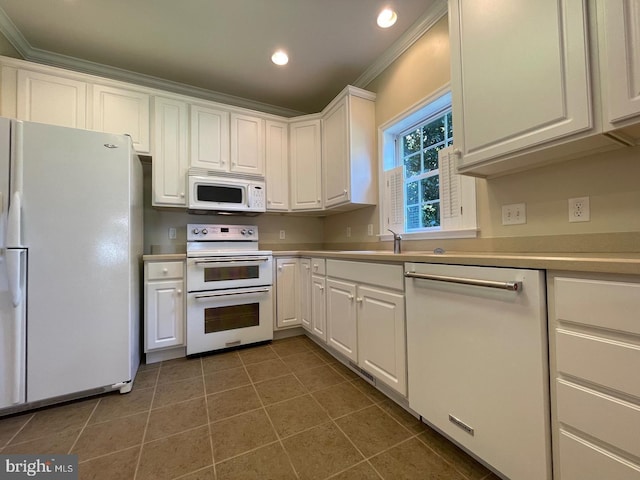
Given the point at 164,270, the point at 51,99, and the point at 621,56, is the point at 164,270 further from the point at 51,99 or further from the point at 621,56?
the point at 621,56

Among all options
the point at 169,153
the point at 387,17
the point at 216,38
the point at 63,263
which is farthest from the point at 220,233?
the point at 387,17

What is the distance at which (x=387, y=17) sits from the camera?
2.02 m

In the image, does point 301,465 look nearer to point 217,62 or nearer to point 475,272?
point 475,272

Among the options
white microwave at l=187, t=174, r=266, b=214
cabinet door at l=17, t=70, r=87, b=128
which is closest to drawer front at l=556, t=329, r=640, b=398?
white microwave at l=187, t=174, r=266, b=214

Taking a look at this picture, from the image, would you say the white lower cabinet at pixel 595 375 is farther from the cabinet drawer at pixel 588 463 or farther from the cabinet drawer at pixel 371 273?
the cabinet drawer at pixel 371 273

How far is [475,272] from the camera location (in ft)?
3.57

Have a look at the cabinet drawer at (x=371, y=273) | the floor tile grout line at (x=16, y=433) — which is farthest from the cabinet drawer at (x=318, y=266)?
the floor tile grout line at (x=16, y=433)

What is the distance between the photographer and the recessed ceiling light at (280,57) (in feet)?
7.97

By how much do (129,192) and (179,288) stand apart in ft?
3.00

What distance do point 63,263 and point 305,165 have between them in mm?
2274

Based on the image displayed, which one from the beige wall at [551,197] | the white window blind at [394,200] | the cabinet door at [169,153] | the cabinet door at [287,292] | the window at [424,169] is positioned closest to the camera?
the beige wall at [551,197]

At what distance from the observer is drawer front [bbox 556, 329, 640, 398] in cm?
71

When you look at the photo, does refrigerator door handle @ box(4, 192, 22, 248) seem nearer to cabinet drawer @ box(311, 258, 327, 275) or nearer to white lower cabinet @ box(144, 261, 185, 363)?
white lower cabinet @ box(144, 261, 185, 363)

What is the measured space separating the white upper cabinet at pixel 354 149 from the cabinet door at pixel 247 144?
2.83 ft
